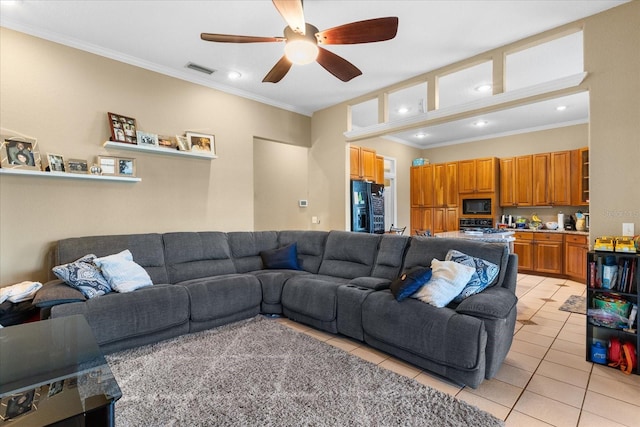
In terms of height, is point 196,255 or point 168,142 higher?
point 168,142

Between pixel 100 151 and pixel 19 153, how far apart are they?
0.66 m

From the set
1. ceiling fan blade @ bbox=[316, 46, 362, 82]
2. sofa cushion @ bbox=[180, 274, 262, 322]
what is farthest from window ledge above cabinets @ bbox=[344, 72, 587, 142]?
sofa cushion @ bbox=[180, 274, 262, 322]

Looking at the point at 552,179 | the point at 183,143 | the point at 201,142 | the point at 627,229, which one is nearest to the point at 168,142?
the point at 183,143

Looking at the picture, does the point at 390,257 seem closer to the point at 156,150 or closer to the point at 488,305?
the point at 488,305

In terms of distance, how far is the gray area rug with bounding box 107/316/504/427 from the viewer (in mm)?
1774

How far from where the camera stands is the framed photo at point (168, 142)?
3.77 m

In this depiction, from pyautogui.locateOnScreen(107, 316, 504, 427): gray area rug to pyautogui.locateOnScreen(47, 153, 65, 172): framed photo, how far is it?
1937 millimetres

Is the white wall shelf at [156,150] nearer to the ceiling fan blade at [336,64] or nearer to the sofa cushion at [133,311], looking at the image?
the sofa cushion at [133,311]

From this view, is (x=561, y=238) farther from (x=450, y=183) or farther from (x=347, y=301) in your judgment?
(x=347, y=301)

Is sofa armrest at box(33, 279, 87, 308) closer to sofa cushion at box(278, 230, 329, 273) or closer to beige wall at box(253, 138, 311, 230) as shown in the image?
sofa cushion at box(278, 230, 329, 273)

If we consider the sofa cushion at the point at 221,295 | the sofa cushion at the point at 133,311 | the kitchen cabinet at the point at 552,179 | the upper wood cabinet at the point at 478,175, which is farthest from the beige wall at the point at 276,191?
the kitchen cabinet at the point at 552,179

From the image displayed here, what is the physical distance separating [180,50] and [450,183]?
5.84 meters

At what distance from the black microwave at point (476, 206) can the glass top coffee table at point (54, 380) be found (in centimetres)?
676

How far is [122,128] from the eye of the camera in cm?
344
